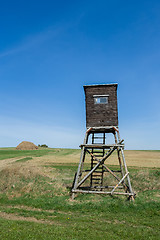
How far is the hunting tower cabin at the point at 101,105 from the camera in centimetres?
1772

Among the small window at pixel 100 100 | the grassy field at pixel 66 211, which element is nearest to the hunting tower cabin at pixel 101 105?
the small window at pixel 100 100

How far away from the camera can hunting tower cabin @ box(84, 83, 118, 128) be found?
17.7 m

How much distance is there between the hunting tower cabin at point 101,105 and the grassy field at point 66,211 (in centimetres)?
707

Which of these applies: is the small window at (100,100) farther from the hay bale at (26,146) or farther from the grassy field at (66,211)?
the hay bale at (26,146)

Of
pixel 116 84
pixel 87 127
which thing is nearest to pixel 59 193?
pixel 87 127

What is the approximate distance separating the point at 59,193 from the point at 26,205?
11.6 ft

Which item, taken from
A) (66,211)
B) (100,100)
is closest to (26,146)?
(100,100)

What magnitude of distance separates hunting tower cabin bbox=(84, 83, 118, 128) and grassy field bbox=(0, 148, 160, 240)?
7065 mm

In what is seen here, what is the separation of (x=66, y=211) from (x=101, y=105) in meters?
10.2

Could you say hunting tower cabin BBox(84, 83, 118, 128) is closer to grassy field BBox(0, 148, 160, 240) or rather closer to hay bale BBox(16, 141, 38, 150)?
grassy field BBox(0, 148, 160, 240)

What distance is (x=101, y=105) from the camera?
59.1 ft

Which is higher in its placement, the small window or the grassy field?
the small window

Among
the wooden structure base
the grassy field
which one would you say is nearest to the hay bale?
the grassy field

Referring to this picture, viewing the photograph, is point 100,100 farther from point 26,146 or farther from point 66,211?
point 26,146
